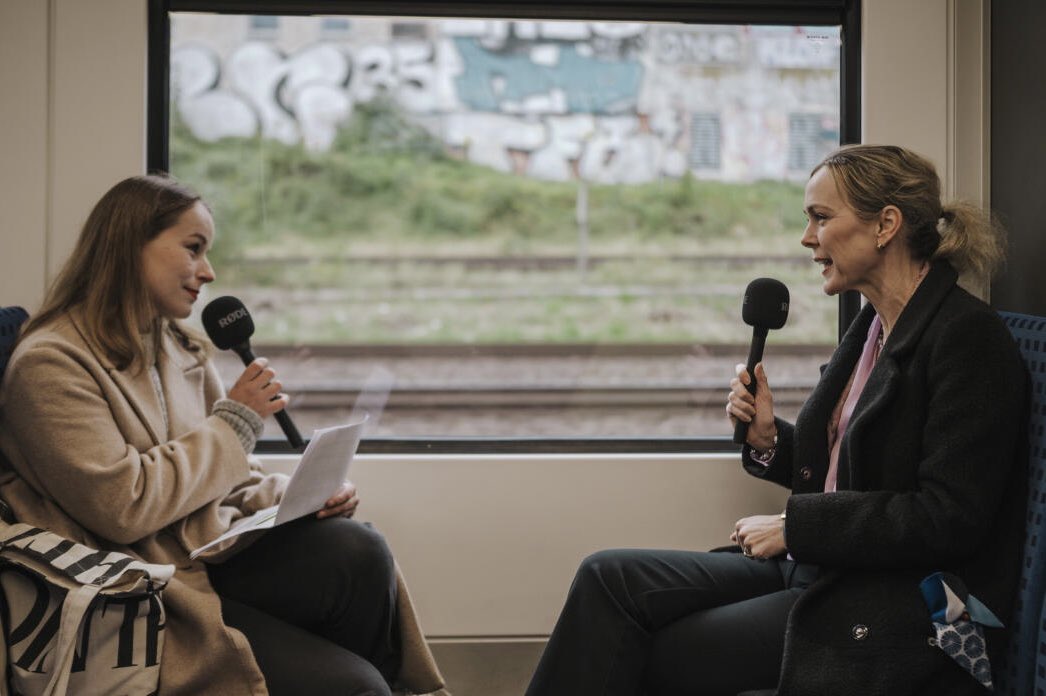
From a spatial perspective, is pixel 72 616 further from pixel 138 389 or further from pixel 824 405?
pixel 824 405

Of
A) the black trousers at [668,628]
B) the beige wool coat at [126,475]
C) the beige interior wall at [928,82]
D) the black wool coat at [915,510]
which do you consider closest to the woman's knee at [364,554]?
the beige wool coat at [126,475]

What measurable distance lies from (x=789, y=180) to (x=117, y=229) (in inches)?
77.1

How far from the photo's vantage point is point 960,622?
1.67 metres

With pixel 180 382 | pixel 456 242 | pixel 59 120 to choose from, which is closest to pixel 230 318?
pixel 180 382

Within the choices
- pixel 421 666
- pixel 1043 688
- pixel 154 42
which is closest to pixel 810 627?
pixel 1043 688

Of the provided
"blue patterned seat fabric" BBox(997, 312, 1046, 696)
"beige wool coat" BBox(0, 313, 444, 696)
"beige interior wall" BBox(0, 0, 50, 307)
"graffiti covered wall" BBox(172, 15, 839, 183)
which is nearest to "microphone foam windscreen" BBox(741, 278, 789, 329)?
"blue patterned seat fabric" BBox(997, 312, 1046, 696)

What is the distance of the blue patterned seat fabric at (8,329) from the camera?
2.04m

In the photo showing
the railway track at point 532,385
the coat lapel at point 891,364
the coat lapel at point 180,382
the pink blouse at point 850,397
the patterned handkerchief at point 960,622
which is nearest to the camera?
the patterned handkerchief at point 960,622

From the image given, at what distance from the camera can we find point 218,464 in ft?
6.79

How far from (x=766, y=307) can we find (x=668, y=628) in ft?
2.41

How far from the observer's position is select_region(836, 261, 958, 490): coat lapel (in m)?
1.85

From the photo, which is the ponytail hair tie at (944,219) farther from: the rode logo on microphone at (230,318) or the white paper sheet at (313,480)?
the rode logo on microphone at (230,318)

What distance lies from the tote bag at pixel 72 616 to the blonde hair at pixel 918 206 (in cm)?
157

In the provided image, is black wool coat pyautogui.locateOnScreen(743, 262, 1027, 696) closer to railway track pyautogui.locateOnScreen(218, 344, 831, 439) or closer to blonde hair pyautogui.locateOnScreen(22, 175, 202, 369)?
railway track pyautogui.locateOnScreen(218, 344, 831, 439)
